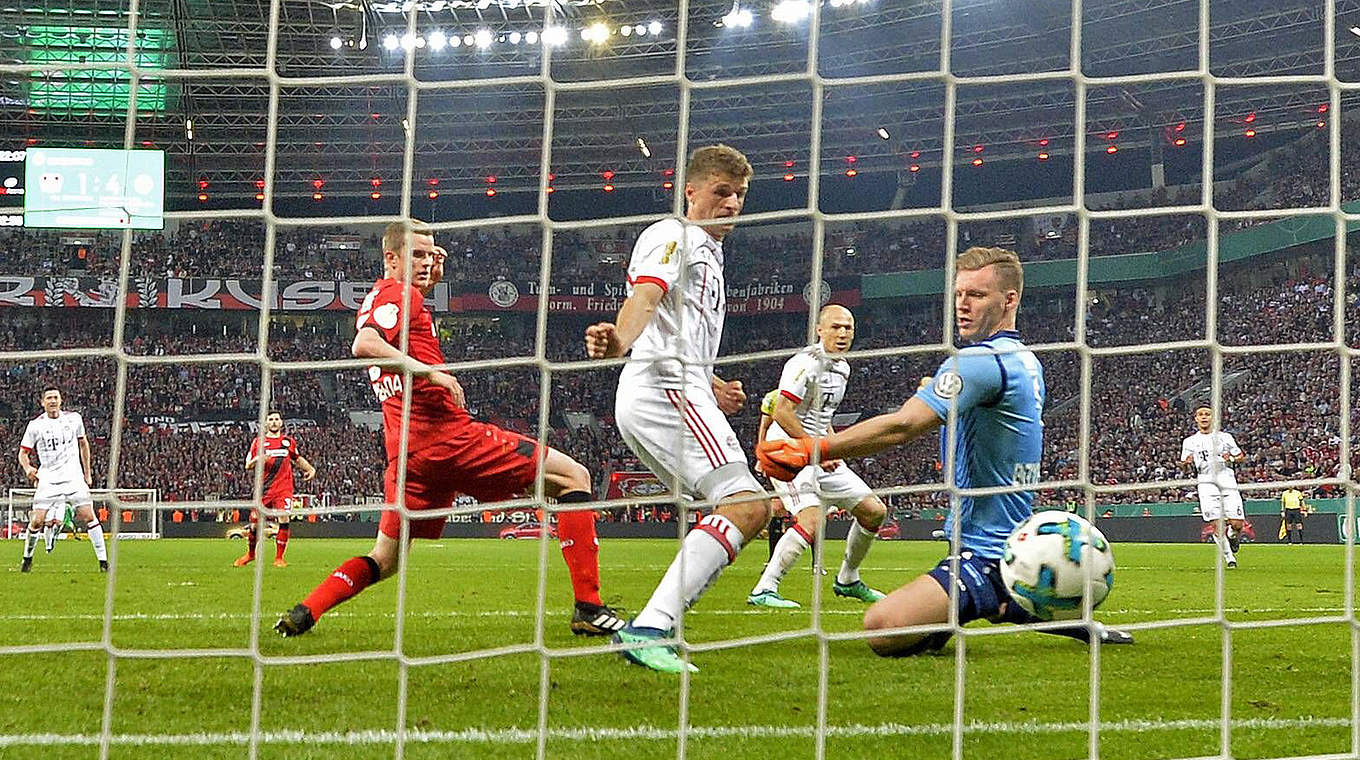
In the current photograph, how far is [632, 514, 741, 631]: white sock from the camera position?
385 cm

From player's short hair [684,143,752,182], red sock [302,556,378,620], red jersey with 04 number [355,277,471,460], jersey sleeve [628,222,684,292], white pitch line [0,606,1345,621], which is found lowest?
white pitch line [0,606,1345,621]

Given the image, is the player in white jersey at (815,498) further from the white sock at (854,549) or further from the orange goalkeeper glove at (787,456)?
the orange goalkeeper glove at (787,456)

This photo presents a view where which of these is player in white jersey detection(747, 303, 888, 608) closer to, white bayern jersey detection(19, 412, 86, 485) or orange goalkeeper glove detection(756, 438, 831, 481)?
orange goalkeeper glove detection(756, 438, 831, 481)

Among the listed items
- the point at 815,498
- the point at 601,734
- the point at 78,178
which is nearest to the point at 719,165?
the point at 601,734

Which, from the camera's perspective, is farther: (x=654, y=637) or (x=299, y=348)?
(x=299, y=348)

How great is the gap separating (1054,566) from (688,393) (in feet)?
3.95

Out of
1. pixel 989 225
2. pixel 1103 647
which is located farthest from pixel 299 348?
pixel 1103 647

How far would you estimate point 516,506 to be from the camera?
3422 millimetres

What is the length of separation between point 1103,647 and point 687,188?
7.38 feet

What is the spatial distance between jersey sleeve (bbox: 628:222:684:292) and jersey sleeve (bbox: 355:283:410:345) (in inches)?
38.8

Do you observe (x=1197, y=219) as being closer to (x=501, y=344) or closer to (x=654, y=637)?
(x=501, y=344)

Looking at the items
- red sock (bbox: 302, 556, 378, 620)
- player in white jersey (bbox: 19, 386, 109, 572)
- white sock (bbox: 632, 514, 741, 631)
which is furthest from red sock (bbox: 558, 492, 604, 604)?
player in white jersey (bbox: 19, 386, 109, 572)

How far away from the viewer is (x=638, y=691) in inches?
143

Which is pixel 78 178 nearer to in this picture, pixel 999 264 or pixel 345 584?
pixel 345 584
